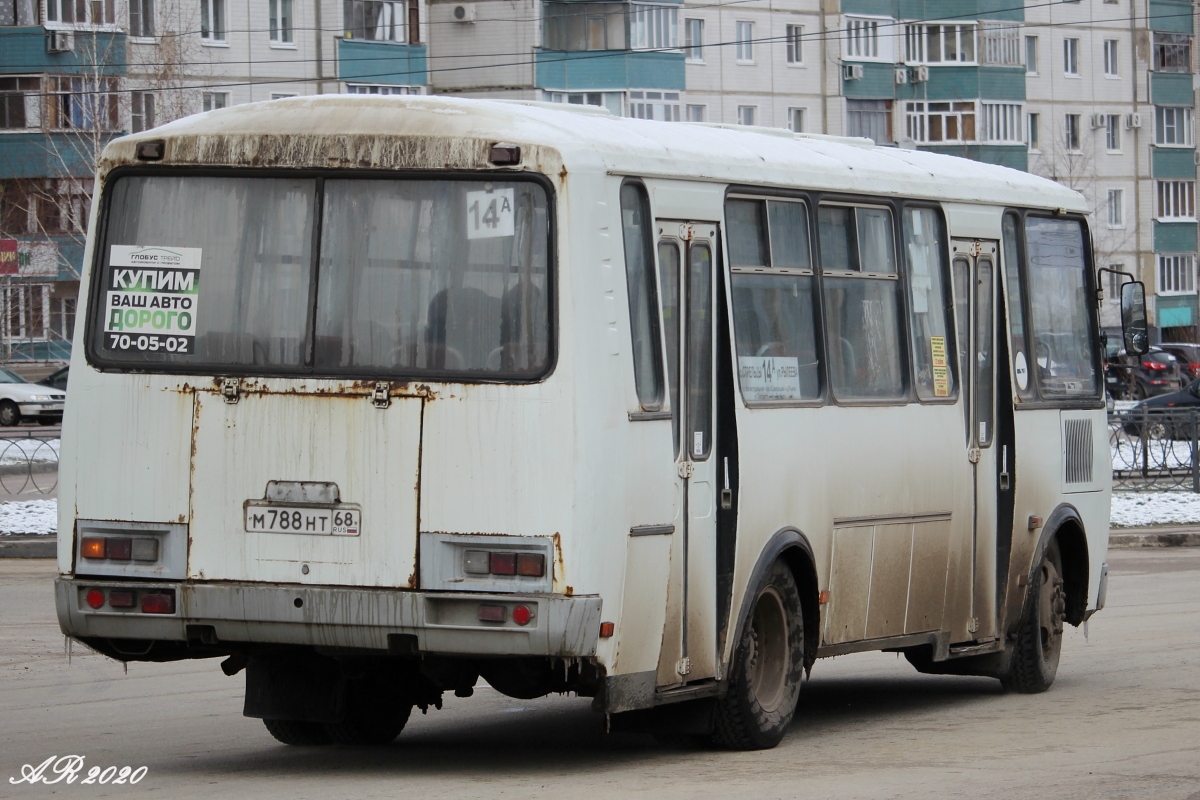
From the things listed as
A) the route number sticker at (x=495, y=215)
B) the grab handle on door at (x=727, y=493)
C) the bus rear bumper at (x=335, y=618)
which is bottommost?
the bus rear bumper at (x=335, y=618)

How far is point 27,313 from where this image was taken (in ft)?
204

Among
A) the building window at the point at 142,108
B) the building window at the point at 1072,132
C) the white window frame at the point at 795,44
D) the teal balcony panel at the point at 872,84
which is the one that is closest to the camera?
the building window at the point at 142,108

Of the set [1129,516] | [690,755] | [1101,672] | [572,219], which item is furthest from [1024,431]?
[1129,516]

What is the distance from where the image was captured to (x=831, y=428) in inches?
412

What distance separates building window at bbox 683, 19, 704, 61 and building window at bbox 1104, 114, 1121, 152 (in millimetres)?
20234

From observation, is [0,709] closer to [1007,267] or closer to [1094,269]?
[1007,267]

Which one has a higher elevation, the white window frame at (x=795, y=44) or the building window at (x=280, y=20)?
the white window frame at (x=795, y=44)

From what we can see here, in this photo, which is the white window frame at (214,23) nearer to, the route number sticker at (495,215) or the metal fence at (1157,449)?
the metal fence at (1157,449)

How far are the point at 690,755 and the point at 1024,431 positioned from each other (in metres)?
3.57

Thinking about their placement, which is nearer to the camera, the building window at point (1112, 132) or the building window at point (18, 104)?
the building window at point (18, 104)

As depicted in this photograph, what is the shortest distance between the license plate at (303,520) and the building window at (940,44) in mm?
72306

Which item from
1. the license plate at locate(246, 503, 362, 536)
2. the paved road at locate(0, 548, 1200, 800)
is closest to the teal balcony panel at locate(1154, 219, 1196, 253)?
the paved road at locate(0, 548, 1200, 800)

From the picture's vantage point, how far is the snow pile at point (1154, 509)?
86.1 ft

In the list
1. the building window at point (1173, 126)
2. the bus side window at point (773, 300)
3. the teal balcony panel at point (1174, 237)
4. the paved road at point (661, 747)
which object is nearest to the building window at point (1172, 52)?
the building window at point (1173, 126)
